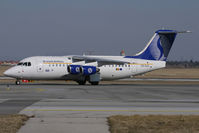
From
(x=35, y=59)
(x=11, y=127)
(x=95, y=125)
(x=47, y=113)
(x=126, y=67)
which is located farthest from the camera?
(x=126, y=67)

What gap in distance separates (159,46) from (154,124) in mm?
31945

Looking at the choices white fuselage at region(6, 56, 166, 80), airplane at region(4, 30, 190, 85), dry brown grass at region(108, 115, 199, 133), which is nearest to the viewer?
dry brown grass at region(108, 115, 199, 133)

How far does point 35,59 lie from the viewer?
130 ft

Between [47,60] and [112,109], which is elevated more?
[47,60]

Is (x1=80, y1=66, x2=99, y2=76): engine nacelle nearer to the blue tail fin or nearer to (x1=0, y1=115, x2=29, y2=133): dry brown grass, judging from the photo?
the blue tail fin

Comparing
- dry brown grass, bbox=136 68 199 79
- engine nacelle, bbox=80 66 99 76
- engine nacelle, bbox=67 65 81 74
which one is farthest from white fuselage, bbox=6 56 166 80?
dry brown grass, bbox=136 68 199 79

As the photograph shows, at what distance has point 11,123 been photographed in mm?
11906

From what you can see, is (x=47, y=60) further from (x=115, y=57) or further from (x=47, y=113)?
(x=47, y=113)

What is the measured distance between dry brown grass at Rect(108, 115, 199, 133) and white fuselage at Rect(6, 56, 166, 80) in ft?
86.8

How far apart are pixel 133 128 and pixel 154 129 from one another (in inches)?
26.2

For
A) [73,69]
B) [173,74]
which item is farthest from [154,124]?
[173,74]

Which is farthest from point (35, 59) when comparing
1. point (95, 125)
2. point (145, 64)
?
point (95, 125)

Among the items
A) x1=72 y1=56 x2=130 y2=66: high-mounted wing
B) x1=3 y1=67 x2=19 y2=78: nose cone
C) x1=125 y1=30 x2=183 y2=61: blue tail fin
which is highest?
x1=125 y1=30 x2=183 y2=61: blue tail fin

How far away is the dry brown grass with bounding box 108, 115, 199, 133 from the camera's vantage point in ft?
36.3
